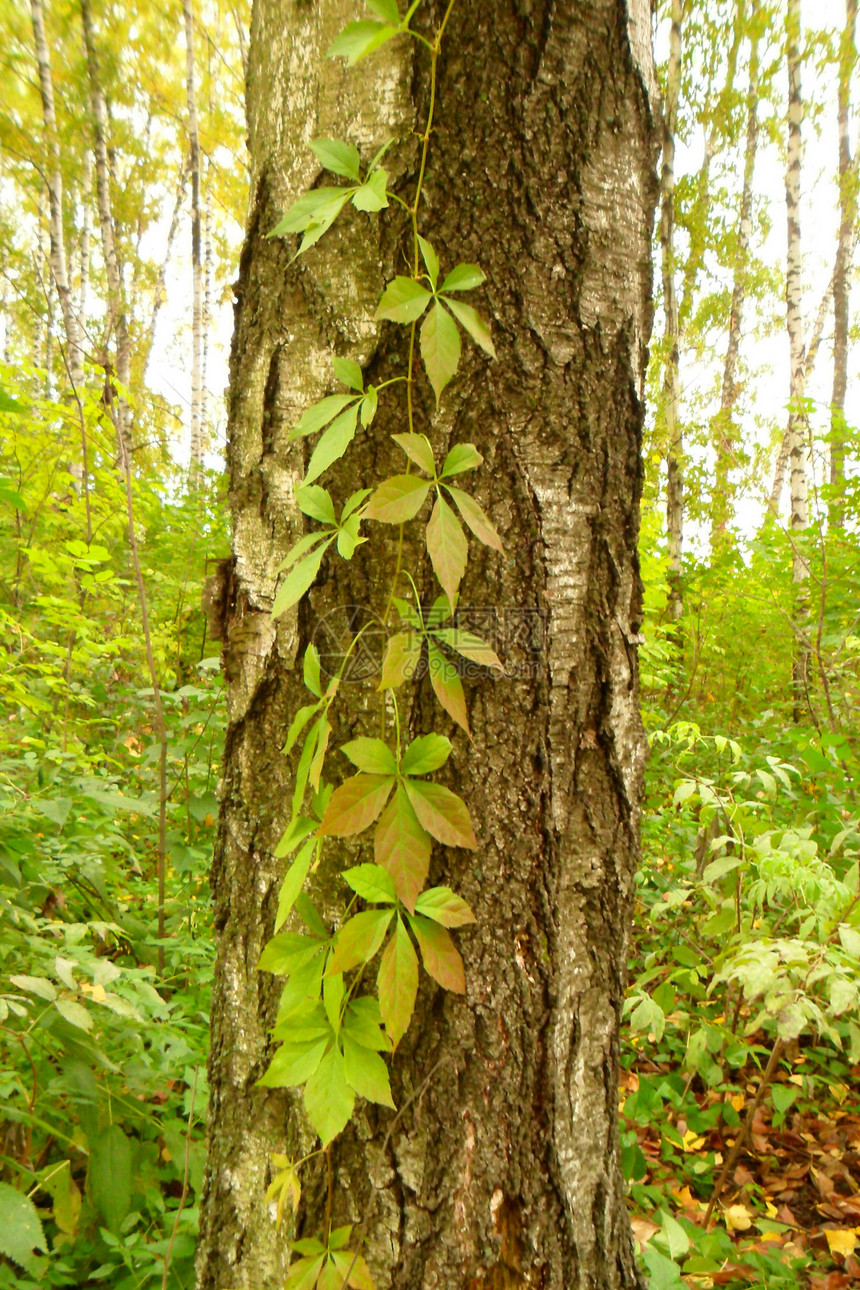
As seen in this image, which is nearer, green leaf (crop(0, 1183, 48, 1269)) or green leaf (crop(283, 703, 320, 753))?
green leaf (crop(283, 703, 320, 753))

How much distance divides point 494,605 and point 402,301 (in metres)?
0.31

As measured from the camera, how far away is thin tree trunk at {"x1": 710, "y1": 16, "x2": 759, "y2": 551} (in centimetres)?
608

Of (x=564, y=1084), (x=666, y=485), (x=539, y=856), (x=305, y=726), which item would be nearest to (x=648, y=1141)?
(x=564, y=1084)

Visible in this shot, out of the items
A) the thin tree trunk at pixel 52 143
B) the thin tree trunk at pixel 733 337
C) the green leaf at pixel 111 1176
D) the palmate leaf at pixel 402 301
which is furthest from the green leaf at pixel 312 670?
the thin tree trunk at pixel 52 143

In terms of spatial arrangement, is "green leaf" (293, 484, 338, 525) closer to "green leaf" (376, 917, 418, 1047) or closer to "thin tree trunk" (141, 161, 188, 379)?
"green leaf" (376, 917, 418, 1047)

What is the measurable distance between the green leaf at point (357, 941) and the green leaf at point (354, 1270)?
0.32m

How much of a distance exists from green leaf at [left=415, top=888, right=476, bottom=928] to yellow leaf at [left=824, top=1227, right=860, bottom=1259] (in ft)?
5.98

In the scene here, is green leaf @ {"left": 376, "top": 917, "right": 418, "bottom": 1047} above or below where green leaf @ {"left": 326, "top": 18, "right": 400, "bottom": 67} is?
below

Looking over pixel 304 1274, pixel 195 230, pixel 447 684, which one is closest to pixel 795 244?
pixel 195 230

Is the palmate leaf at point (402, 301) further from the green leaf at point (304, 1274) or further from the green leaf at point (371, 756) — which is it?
the green leaf at point (304, 1274)

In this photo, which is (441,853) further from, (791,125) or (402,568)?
(791,125)

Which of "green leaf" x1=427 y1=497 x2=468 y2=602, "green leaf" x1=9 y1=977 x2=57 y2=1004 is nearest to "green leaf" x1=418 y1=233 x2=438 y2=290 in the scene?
"green leaf" x1=427 y1=497 x2=468 y2=602

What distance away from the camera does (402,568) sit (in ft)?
2.52

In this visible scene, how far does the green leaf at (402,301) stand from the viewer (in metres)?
0.66
